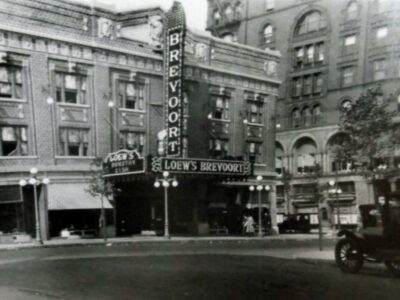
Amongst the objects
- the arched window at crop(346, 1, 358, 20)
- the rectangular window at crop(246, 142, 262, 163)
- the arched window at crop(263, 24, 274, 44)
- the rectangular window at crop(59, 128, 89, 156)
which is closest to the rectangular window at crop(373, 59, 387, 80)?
the arched window at crop(346, 1, 358, 20)

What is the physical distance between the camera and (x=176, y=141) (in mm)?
16453

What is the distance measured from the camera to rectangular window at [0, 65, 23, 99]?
8958 millimetres

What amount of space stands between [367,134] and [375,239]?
1343 mm

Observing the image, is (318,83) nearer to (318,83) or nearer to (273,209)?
(318,83)

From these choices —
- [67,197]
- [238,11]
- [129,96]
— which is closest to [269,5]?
[238,11]

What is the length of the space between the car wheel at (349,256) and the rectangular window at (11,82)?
497 cm

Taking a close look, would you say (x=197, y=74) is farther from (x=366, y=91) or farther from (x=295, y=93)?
(x=366, y=91)

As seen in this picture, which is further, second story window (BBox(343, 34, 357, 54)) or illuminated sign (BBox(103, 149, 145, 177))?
illuminated sign (BBox(103, 149, 145, 177))

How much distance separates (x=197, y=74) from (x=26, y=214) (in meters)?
5.37

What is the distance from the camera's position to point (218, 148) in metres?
19.7

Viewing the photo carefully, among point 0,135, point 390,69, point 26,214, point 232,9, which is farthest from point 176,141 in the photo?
point 390,69

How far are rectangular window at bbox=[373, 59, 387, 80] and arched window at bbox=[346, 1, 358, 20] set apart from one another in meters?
0.57

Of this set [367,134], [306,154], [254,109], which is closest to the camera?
[367,134]

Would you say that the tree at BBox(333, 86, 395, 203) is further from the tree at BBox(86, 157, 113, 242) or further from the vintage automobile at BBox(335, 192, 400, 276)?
the tree at BBox(86, 157, 113, 242)
